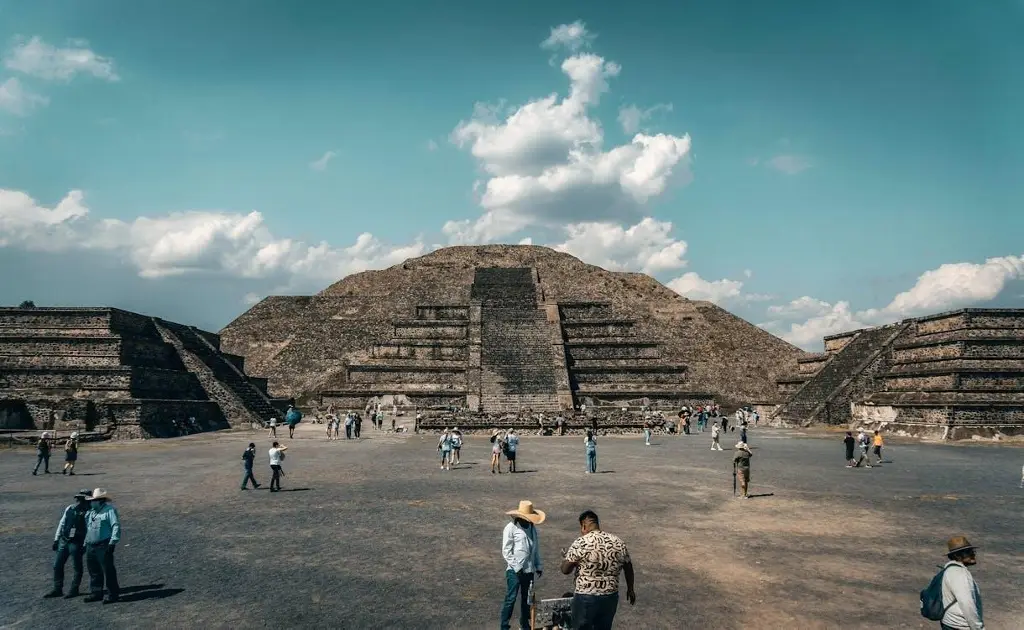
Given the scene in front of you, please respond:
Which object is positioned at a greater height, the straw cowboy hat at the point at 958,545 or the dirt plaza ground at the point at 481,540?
the straw cowboy hat at the point at 958,545

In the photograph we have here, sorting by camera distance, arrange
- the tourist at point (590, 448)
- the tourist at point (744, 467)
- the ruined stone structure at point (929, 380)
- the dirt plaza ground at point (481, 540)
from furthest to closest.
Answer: the ruined stone structure at point (929, 380), the tourist at point (590, 448), the tourist at point (744, 467), the dirt plaza ground at point (481, 540)

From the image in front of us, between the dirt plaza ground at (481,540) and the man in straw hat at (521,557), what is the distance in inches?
35.7

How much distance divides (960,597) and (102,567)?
26.4 feet

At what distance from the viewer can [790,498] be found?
12852 millimetres

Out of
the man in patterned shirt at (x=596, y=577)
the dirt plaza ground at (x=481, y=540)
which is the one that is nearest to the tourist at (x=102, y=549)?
the dirt plaza ground at (x=481, y=540)

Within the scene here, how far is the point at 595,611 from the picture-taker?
4828 mm

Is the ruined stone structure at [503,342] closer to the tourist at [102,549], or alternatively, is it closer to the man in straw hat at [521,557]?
the tourist at [102,549]

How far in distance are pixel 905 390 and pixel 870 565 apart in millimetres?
25571

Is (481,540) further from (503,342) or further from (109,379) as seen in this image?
(503,342)

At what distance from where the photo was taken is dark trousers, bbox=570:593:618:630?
15.9 ft

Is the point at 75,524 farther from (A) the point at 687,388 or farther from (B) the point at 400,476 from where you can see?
(A) the point at 687,388

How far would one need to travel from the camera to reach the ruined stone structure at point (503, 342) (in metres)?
36.9

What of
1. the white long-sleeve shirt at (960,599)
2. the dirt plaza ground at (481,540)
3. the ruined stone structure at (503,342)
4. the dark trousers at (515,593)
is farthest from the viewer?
the ruined stone structure at (503,342)

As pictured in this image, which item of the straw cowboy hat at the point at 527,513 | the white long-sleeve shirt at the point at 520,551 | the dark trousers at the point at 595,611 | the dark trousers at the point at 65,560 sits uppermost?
the straw cowboy hat at the point at 527,513
